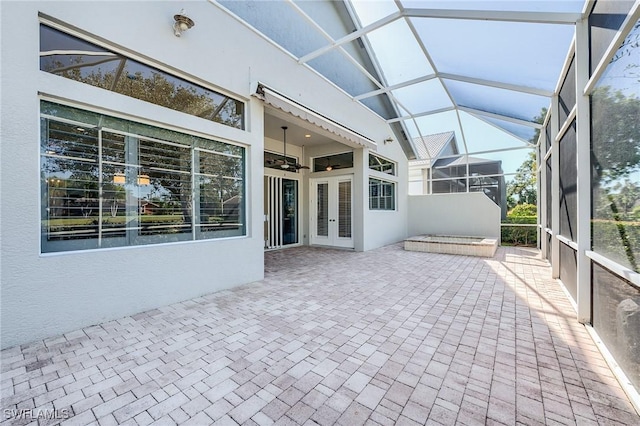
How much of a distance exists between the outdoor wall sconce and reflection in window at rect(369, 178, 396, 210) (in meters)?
8.48

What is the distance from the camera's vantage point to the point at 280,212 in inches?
476

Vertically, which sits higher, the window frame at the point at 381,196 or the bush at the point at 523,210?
the window frame at the point at 381,196

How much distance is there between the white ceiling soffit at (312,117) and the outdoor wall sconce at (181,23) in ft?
5.89

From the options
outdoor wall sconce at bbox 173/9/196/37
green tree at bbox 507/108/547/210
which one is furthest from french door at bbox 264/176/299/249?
green tree at bbox 507/108/547/210

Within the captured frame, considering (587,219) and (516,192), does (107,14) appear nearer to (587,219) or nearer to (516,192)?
(587,219)

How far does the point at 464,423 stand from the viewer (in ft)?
7.42

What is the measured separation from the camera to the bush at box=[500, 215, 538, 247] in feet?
43.7

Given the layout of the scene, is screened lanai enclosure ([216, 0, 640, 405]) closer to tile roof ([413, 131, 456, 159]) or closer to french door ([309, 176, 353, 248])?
tile roof ([413, 131, 456, 159])

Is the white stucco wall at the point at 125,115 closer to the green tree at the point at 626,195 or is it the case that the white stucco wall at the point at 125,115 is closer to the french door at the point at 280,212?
the french door at the point at 280,212

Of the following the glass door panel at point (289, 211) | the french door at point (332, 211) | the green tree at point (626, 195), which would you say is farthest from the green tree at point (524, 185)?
A: the green tree at point (626, 195)

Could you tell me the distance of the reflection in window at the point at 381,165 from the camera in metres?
12.0

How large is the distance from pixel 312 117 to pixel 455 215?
400 inches

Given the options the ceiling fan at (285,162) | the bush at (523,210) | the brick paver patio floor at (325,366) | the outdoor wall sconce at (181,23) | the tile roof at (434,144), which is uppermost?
the tile roof at (434,144)

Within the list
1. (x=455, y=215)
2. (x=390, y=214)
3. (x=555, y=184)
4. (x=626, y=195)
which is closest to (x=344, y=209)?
(x=390, y=214)
